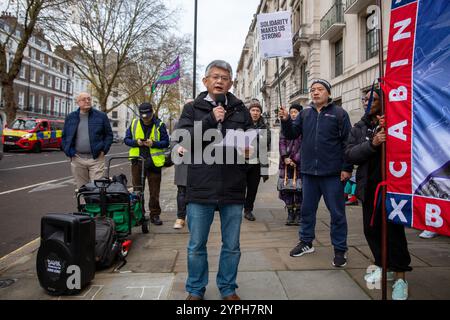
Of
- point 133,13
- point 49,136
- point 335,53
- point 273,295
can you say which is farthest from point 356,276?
point 133,13

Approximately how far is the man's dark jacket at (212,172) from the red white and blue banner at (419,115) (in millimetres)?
1118

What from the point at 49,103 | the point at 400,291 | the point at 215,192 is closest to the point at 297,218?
the point at 400,291

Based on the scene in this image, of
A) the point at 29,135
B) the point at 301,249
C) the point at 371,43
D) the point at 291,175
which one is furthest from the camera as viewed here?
the point at 29,135

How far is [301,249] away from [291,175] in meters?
1.75

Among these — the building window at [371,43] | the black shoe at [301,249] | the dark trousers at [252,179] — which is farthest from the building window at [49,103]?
the black shoe at [301,249]

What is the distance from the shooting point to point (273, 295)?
279 cm

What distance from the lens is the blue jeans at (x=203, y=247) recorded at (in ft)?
8.56

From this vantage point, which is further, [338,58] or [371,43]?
[338,58]

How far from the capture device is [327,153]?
365 centimetres

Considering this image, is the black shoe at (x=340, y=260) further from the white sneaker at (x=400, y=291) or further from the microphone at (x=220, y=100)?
the microphone at (x=220, y=100)

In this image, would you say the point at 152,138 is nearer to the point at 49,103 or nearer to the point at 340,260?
the point at 340,260

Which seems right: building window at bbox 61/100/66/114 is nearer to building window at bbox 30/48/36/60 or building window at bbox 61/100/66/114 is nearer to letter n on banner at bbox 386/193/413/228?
building window at bbox 30/48/36/60

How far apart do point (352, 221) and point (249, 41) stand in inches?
2630

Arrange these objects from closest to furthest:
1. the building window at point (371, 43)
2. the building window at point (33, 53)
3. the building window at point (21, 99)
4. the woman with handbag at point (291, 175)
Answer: the woman with handbag at point (291, 175), the building window at point (371, 43), the building window at point (21, 99), the building window at point (33, 53)
